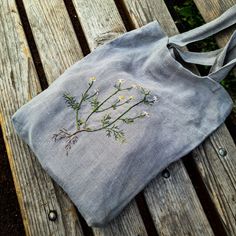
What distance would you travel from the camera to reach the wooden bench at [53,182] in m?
1.13

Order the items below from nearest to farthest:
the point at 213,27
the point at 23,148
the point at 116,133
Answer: the point at 116,133 → the point at 23,148 → the point at 213,27

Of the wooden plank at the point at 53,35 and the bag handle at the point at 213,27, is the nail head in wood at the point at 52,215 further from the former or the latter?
the bag handle at the point at 213,27

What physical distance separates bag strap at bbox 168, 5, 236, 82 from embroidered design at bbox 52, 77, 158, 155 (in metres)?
0.25

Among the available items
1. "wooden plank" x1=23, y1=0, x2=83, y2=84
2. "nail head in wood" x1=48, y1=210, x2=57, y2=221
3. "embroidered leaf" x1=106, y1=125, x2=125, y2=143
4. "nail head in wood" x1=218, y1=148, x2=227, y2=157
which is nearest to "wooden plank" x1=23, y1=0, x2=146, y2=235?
"wooden plank" x1=23, y1=0, x2=83, y2=84

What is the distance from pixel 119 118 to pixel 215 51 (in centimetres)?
50

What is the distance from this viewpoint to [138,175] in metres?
1.08

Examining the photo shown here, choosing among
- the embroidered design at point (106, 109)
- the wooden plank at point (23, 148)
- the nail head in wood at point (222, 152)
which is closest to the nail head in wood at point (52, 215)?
the wooden plank at point (23, 148)

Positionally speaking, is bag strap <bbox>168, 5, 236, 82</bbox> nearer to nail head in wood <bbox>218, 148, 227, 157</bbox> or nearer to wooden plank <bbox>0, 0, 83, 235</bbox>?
nail head in wood <bbox>218, 148, 227, 157</bbox>

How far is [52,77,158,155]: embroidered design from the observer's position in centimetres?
112

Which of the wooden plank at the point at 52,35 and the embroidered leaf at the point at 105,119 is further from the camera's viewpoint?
the wooden plank at the point at 52,35

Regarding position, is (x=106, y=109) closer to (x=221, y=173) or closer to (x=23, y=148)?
(x=23, y=148)

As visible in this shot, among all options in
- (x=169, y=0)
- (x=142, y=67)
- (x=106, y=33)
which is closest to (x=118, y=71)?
(x=142, y=67)

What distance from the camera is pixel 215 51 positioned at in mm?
1321

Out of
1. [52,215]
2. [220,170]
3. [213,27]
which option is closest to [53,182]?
[52,215]
